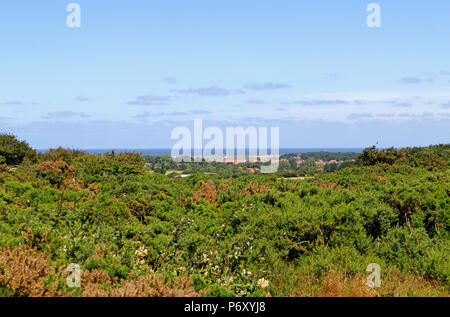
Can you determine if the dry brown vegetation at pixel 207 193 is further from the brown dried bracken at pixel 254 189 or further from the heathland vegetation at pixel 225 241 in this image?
the brown dried bracken at pixel 254 189

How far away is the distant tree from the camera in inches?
760

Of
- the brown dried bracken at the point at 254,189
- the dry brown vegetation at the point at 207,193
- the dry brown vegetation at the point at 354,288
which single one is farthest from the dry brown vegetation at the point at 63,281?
the brown dried bracken at the point at 254,189

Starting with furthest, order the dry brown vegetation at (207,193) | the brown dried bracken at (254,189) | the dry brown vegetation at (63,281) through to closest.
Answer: the brown dried bracken at (254,189), the dry brown vegetation at (207,193), the dry brown vegetation at (63,281)

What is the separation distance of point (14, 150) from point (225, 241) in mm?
18248

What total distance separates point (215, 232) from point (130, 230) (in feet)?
5.05

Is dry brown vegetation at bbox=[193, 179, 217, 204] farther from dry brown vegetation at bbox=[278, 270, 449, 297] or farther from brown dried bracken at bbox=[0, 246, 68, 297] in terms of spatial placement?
brown dried bracken at bbox=[0, 246, 68, 297]

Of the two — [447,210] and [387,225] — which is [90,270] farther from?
[447,210]

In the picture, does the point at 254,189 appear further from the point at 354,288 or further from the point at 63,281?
the point at 63,281

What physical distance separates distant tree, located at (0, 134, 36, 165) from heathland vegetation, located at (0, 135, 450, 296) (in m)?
11.9

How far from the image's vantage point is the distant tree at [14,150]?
19.3 meters

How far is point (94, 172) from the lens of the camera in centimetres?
1213

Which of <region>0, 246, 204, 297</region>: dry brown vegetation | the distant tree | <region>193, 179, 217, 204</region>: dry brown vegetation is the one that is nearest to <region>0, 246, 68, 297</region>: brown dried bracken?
<region>0, 246, 204, 297</region>: dry brown vegetation

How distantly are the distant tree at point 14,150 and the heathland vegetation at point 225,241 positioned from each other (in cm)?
1191
